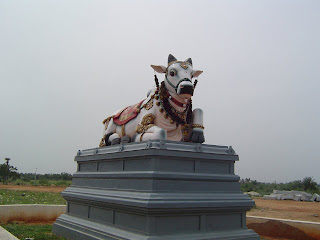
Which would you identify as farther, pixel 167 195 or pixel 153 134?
pixel 153 134

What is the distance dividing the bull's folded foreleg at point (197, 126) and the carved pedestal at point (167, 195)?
573 mm

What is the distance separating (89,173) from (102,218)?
1.10m

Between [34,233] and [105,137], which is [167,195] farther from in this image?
[34,233]

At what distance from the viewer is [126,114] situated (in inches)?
252

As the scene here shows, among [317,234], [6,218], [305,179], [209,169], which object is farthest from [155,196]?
[305,179]

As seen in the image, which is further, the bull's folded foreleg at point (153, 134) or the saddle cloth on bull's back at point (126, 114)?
the saddle cloth on bull's back at point (126, 114)

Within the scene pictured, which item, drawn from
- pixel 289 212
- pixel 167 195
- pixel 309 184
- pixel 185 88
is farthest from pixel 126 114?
pixel 309 184

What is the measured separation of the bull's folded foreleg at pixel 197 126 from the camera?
5654 millimetres

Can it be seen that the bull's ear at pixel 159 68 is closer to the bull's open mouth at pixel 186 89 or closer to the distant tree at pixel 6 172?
the bull's open mouth at pixel 186 89

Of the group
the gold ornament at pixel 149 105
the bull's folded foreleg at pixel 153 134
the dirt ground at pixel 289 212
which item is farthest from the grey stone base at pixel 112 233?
the dirt ground at pixel 289 212

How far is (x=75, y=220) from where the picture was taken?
20.4 ft

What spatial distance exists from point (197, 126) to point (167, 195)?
69.3 inches

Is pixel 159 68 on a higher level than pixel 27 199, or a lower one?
higher

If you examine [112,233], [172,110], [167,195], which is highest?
[172,110]
